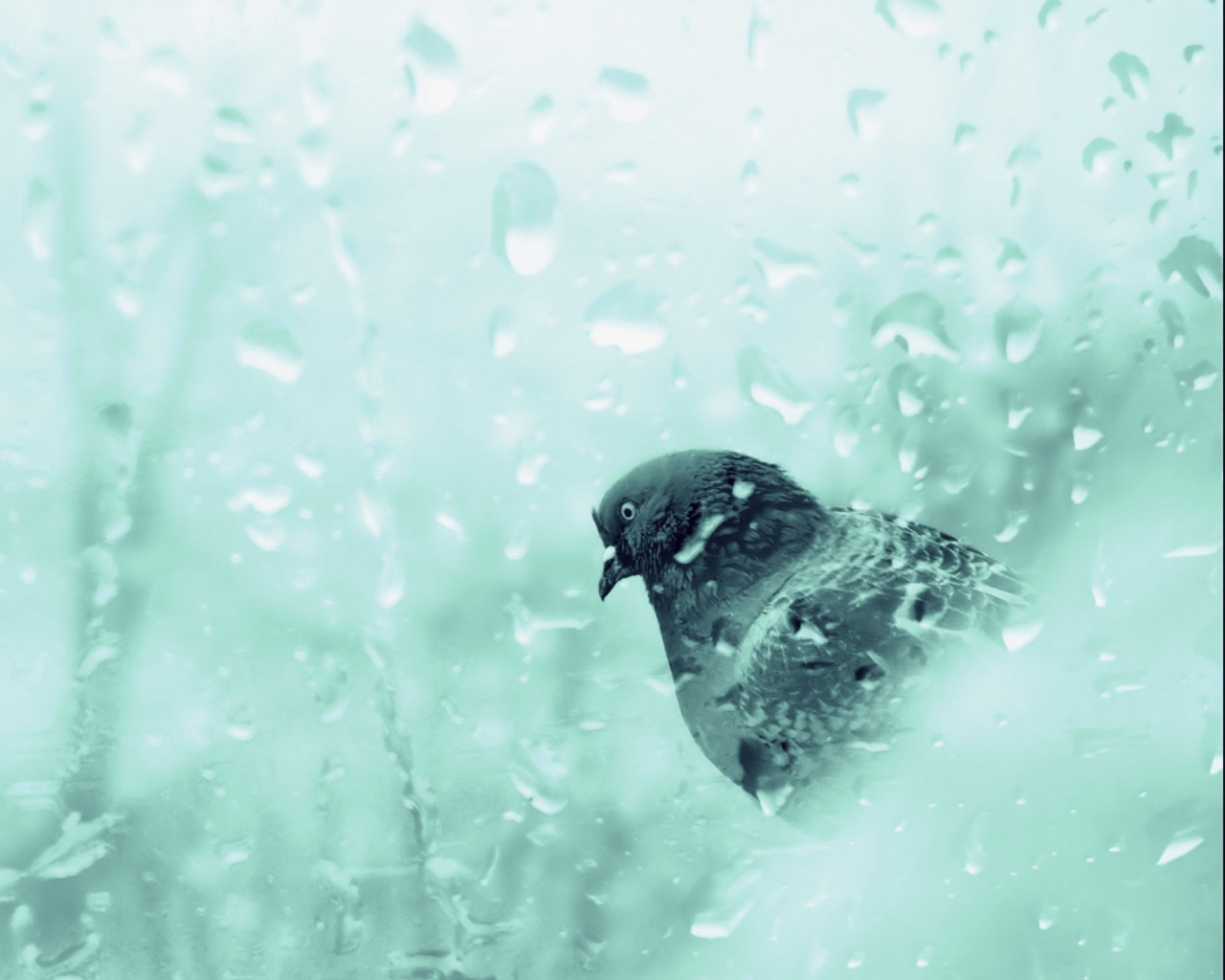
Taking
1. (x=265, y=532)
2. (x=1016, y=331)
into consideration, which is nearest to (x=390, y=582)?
(x=265, y=532)

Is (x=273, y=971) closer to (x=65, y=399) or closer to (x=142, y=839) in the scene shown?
(x=142, y=839)

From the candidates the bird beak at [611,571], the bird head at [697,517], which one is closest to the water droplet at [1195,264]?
the bird head at [697,517]

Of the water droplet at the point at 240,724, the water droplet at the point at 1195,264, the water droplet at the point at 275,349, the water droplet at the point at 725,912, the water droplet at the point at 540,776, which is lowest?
the water droplet at the point at 725,912

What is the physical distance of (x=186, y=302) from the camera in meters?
0.81

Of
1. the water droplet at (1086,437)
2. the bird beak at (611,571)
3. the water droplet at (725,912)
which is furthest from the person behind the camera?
the bird beak at (611,571)

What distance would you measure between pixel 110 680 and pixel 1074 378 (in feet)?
2.52

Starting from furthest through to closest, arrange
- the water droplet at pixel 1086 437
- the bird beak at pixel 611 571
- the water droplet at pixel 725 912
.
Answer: the bird beak at pixel 611 571
the water droplet at pixel 1086 437
the water droplet at pixel 725 912

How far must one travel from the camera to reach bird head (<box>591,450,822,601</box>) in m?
1.09

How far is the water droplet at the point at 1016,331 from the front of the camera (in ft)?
2.78

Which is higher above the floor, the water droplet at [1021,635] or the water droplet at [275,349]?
the water droplet at [275,349]

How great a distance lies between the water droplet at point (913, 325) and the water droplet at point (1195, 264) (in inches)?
6.7

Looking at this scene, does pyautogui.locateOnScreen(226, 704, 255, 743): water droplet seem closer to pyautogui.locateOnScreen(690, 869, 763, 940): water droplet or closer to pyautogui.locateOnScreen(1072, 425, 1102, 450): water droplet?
pyautogui.locateOnScreen(690, 869, 763, 940): water droplet

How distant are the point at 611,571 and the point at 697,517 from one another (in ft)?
0.42

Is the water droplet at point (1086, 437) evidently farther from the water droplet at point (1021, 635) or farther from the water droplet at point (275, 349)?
the water droplet at point (275, 349)
